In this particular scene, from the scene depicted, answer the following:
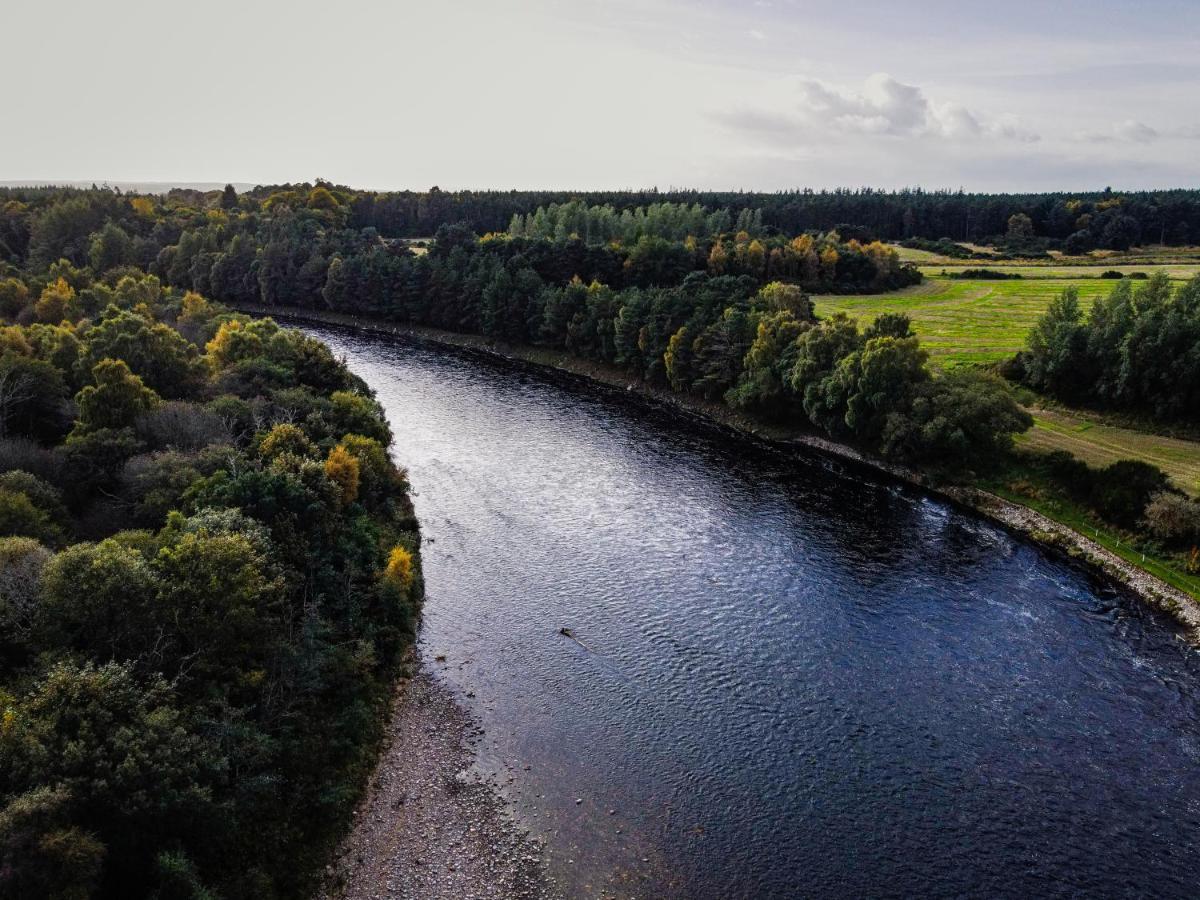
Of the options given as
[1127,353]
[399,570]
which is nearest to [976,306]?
[1127,353]

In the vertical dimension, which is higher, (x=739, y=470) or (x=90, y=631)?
(x=90, y=631)

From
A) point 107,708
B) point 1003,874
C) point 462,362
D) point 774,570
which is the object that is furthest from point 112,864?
point 462,362

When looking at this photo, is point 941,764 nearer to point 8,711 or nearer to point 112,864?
point 112,864

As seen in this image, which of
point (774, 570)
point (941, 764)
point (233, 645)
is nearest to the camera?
point (233, 645)

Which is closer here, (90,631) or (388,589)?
(90,631)

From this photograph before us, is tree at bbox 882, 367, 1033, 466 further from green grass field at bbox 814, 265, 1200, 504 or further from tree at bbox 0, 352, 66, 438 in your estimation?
tree at bbox 0, 352, 66, 438

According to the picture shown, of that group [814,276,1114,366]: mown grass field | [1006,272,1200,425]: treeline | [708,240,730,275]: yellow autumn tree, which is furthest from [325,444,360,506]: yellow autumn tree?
[708,240,730,275]: yellow autumn tree

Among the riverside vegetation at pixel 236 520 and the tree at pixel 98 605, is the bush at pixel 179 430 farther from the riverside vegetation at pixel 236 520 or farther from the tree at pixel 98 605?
the tree at pixel 98 605
